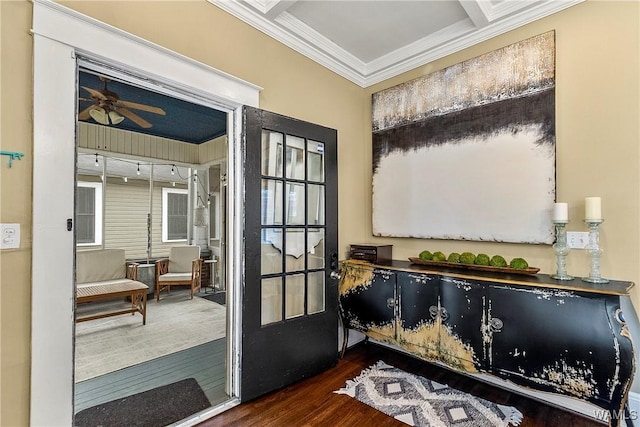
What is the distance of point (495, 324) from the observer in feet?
6.53

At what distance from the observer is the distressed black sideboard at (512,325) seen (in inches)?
63.9

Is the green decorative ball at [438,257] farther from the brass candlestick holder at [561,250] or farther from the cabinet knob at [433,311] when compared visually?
the brass candlestick holder at [561,250]

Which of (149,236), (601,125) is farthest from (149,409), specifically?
(149,236)

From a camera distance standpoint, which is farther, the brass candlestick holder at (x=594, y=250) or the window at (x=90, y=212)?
the window at (x=90, y=212)

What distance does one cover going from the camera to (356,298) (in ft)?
8.94

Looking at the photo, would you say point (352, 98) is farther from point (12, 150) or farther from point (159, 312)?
point (159, 312)

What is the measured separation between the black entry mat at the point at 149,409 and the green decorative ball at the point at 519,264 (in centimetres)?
245

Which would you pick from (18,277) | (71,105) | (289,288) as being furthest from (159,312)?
(71,105)

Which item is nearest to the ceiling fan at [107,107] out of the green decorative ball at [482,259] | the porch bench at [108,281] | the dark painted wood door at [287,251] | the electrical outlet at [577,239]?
the dark painted wood door at [287,251]

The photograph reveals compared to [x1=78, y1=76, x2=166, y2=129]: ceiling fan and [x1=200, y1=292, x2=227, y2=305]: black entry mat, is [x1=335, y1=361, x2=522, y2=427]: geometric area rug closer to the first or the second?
[x1=200, y1=292, x2=227, y2=305]: black entry mat

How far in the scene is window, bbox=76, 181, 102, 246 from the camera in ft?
16.8

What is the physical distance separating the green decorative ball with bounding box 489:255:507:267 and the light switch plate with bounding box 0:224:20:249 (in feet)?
9.64

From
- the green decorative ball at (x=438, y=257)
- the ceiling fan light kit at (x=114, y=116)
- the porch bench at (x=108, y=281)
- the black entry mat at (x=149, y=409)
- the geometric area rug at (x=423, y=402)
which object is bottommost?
the black entry mat at (x=149, y=409)

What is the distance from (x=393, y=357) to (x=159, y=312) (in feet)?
11.5
